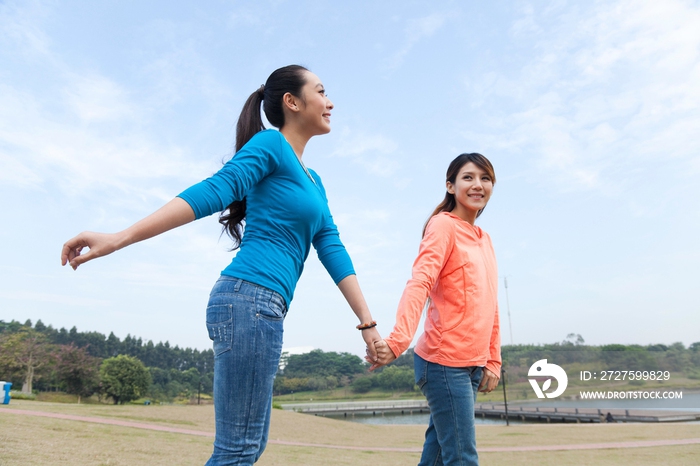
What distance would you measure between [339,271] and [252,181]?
1.89 ft

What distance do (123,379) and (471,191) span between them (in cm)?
4567

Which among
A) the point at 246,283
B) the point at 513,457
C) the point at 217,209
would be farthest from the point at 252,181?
the point at 513,457

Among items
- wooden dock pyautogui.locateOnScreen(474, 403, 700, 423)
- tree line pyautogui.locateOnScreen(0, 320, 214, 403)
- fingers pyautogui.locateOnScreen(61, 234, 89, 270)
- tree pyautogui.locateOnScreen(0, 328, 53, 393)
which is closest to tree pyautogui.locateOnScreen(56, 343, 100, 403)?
tree line pyautogui.locateOnScreen(0, 320, 214, 403)

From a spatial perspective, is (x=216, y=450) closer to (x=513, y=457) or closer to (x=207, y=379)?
(x=513, y=457)

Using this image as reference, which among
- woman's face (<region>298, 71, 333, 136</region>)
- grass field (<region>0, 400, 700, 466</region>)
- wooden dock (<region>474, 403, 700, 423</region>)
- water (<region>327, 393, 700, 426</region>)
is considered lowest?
water (<region>327, 393, 700, 426</region>)

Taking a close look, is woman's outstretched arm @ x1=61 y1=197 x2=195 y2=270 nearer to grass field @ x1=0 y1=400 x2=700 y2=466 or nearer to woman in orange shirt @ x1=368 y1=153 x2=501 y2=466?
woman in orange shirt @ x1=368 y1=153 x2=501 y2=466

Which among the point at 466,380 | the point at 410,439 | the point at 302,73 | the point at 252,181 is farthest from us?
the point at 410,439

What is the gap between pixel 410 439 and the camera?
59.6 feet

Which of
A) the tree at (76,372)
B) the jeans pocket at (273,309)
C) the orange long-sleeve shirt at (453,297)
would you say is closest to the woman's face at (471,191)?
the orange long-sleeve shirt at (453,297)

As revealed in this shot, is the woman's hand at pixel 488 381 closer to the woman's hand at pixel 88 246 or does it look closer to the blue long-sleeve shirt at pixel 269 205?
the blue long-sleeve shirt at pixel 269 205

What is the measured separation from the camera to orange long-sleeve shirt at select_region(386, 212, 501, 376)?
2154 mm

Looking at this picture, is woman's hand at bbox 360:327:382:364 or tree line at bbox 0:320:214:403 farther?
tree line at bbox 0:320:214:403

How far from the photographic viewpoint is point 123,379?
41.8 meters

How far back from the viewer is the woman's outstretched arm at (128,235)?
1.23m
